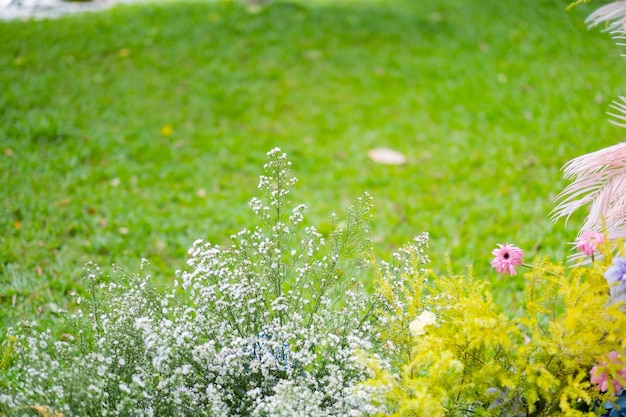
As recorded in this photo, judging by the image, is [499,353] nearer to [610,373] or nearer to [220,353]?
[610,373]

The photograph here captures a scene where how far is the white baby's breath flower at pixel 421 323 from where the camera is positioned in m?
2.05

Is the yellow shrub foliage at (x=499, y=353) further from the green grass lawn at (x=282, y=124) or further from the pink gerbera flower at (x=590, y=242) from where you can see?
the green grass lawn at (x=282, y=124)

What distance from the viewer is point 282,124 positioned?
6344mm

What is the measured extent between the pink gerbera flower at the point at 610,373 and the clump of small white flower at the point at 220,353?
685 millimetres

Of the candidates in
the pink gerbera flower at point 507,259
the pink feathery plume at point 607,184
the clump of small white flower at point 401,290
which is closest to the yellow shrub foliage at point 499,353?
the clump of small white flower at point 401,290

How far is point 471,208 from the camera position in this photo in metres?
4.78

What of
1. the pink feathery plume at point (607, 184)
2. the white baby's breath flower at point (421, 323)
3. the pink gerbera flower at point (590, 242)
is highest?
Result: the pink feathery plume at point (607, 184)

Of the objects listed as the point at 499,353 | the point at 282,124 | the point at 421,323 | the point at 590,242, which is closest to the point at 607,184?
the point at 590,242

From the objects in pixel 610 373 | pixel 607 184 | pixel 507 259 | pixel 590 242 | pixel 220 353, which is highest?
pixel 607 184

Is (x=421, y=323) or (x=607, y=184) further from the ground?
(x=607, y=184)

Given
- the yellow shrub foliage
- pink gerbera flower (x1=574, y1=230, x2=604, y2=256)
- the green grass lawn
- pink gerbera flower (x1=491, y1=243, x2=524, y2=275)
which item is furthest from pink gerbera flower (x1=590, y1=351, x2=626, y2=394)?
the green grass lawn

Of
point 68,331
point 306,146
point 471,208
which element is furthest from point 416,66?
point 68,331

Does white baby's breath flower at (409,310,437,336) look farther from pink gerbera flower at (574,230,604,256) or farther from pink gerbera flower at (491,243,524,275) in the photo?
pink gerbera flower at (574,230,604,256)

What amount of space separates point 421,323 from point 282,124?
4553mm
